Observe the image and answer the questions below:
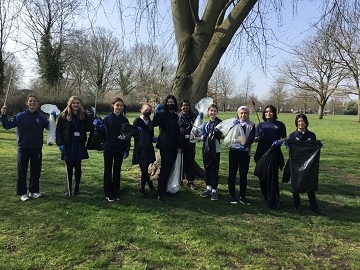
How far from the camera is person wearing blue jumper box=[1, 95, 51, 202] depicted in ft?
18.0

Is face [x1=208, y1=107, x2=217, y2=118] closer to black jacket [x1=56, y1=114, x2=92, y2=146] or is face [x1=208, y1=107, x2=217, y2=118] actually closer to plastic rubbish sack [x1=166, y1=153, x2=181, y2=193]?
plastic rubbish sack [x1=166, y1=153, x2=181, y2=193]

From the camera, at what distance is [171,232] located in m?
4.34

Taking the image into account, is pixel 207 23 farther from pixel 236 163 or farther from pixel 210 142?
pixel 236 163

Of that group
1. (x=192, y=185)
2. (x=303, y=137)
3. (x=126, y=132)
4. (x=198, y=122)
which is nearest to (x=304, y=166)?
(x=303, y=137)

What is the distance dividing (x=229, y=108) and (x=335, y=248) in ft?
201

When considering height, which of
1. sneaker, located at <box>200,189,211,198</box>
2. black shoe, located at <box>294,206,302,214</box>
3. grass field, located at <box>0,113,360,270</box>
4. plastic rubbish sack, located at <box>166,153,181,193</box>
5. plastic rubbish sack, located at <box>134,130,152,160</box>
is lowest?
grass field, located at <box>0,113,360,270</box>

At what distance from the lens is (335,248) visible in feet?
13.3

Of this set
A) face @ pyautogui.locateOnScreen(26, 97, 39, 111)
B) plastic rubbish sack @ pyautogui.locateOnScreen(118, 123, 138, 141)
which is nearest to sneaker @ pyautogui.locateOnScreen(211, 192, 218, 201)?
plastic rubbish sack @ pyautogui.locateOnScreen(118, 123, 138, 141)

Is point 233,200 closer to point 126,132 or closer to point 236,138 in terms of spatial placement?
point 236,138

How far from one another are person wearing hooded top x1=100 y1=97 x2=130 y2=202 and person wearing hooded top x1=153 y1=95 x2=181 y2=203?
621 millimetres

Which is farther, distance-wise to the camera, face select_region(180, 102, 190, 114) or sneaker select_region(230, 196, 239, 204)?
face select_region(180, 102, 190, 114)

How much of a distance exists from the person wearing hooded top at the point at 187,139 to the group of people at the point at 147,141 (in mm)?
380

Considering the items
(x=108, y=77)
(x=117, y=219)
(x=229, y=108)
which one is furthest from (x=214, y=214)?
(x=229, y=108)

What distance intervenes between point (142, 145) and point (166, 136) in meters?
0.49
